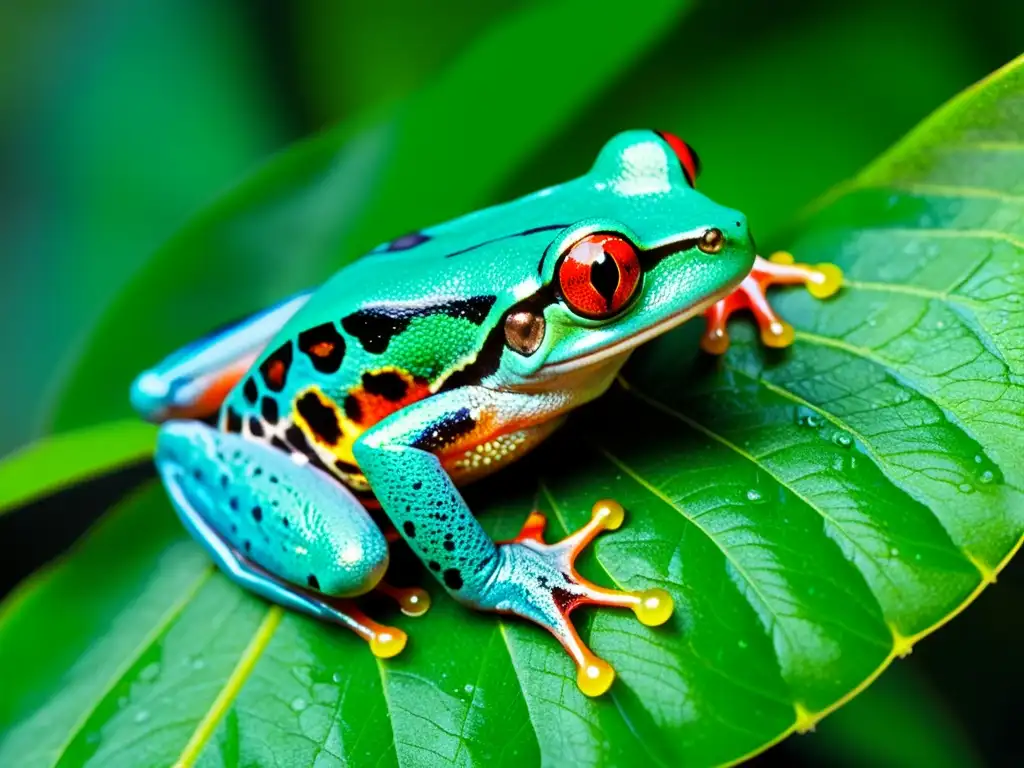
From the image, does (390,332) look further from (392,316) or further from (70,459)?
(70,459)

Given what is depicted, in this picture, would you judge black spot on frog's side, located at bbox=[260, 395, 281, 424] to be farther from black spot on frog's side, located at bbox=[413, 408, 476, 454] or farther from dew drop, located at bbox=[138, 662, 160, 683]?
dew drop, located at bbox=[138, 662, 160, 683]

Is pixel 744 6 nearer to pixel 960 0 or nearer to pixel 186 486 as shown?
pixel 960 0

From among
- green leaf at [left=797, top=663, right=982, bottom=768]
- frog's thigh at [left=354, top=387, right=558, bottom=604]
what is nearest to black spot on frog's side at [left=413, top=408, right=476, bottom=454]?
frog's thigh at [left=354, top=387, right=558, bottom=604]

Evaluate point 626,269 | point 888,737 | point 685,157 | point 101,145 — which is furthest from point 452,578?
point 101,145

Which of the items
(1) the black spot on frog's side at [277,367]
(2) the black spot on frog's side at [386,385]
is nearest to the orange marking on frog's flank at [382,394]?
(2) the black spot on frog's side at [386,385]

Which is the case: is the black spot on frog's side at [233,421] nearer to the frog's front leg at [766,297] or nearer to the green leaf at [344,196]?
the green leaf at [344,196]

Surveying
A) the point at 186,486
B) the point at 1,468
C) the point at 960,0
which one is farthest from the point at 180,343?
the point at 960,0
